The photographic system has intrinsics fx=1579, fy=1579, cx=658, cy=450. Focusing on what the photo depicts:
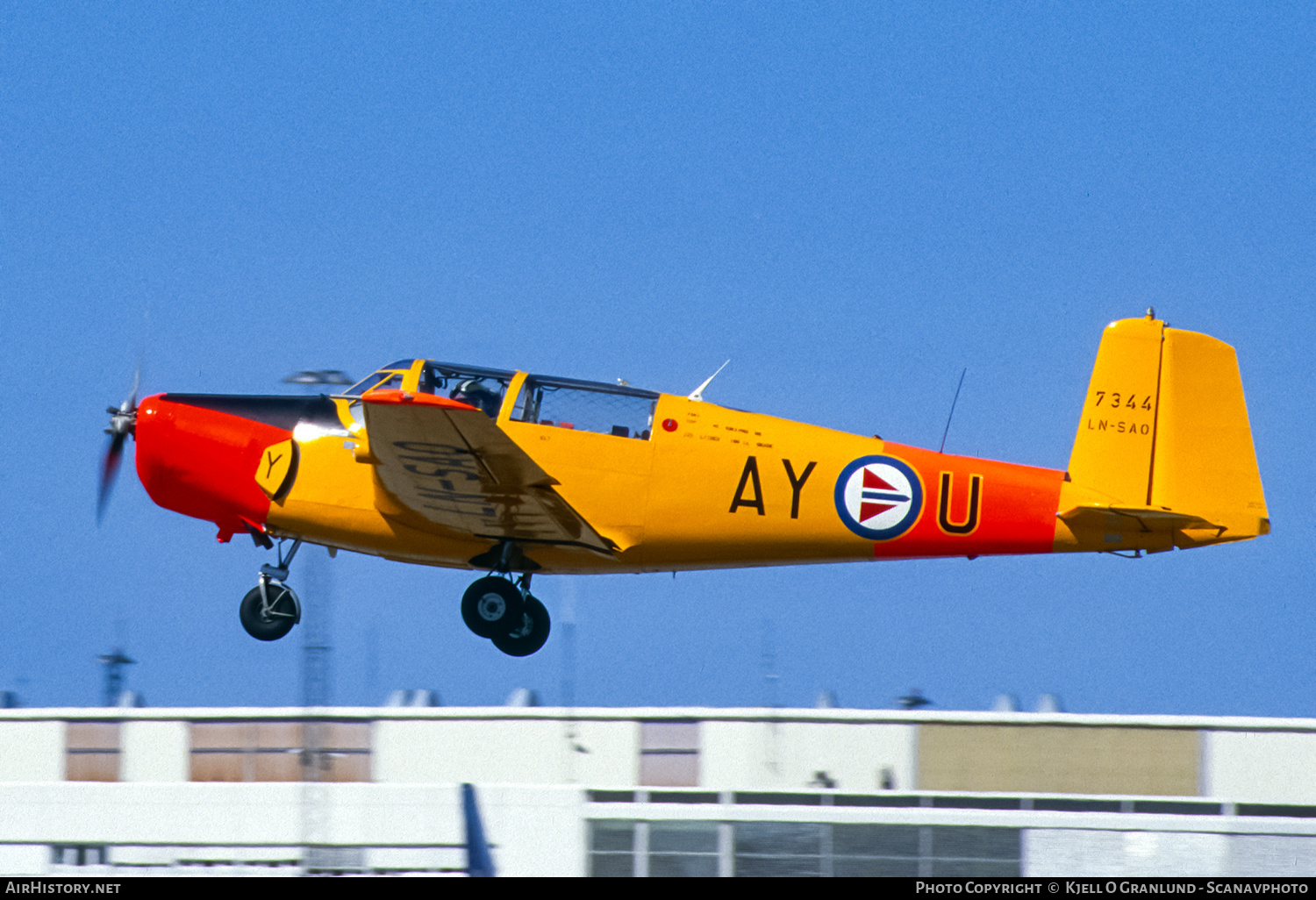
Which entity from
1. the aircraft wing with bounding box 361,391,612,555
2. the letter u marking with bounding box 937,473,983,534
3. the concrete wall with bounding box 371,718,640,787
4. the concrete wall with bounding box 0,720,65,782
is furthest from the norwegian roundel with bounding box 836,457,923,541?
the concrete wall with bounding box 0,720,65,782

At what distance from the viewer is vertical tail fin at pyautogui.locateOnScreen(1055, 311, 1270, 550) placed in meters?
14.2

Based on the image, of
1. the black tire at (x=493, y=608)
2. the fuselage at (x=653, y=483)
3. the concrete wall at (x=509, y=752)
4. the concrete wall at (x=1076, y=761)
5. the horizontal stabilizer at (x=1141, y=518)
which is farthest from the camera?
the concrete wall at (x=509, y=752)

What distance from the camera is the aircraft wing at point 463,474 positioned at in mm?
13250

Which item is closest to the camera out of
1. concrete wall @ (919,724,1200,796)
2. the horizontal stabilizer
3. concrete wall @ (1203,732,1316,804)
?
the horizontal stabilizer

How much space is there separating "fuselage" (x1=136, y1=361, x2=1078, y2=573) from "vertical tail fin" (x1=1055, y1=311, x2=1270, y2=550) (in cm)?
38

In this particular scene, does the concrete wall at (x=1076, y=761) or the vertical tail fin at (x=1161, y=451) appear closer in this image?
the vertical tail fin at (x=1161, y=451)

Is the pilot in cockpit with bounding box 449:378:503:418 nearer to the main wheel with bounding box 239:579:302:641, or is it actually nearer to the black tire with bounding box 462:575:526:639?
the black tire with bounding box 462:575:526:639

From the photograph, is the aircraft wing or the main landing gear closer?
the aircraft wing

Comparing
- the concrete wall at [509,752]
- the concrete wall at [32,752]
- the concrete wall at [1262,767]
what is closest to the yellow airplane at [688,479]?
the concrete wall at [509,752]

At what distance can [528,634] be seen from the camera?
15.0 metres

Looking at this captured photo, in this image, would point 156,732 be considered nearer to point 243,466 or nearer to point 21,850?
point 21,850

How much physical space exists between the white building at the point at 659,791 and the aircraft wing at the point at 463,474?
237cm

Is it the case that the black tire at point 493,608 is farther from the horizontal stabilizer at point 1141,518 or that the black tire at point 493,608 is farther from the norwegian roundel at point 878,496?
the horizontal stabilizer at point 1141,518
